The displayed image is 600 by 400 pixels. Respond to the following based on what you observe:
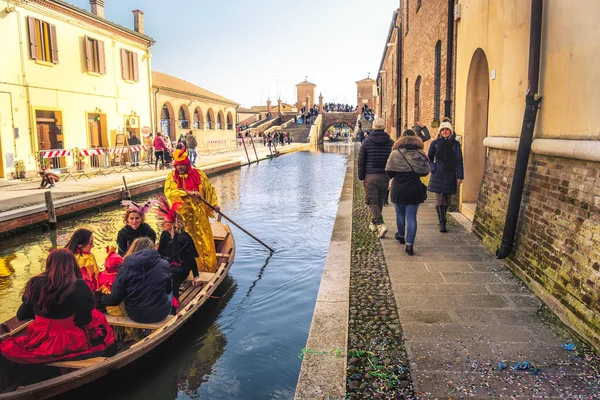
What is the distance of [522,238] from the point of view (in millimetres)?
5742

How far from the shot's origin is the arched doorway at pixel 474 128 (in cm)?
930

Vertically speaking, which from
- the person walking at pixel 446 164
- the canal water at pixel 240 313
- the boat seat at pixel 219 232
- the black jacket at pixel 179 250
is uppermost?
the person walking at pixel 446 164

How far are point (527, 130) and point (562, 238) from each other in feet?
4.96

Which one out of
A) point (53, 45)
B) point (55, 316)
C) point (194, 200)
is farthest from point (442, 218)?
point (53, 45)

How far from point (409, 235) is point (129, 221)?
3.63 meters

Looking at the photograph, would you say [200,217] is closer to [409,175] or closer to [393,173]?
[393,173]

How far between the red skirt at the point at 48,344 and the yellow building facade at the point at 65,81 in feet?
52.0

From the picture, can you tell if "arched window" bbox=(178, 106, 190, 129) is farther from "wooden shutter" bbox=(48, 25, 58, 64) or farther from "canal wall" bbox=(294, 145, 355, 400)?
"canal wall" bbox=(294, 145, 355, 400)

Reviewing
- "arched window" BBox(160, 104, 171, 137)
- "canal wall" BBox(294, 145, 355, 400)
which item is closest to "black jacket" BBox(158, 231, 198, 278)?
"canal wall" BBox(294, 145, 355, 400)

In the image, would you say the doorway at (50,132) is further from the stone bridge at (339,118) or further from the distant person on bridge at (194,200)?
the stone bridge at (339,118)

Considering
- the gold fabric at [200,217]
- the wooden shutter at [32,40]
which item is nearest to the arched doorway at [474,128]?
the gold fabric at [200,217]

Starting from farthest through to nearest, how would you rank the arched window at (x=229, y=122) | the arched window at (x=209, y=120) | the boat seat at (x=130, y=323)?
the arched window at (x=229, y=122)
the arched window at (x=209, y=120)
the boat seat at (x=130, y=323)

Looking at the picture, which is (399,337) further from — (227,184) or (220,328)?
(227,184)

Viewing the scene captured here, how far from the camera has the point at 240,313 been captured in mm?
6086
